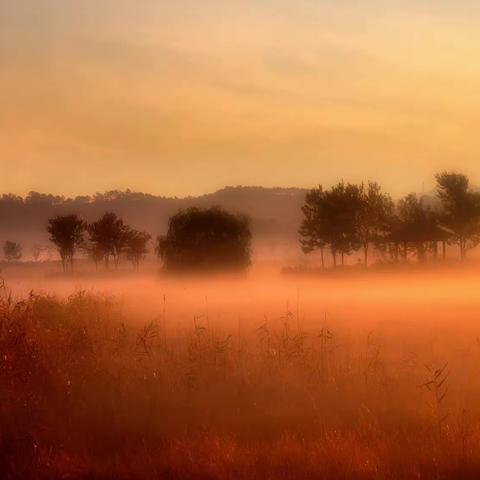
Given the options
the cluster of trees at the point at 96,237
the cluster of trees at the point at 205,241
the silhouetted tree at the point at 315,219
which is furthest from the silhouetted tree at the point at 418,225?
the cluster of trees at the point at 96,237

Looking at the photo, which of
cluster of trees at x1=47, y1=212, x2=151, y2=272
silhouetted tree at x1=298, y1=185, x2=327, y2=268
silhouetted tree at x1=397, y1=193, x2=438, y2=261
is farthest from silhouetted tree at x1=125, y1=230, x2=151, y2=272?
silhouetted tree at x1=397, y1=193, x2=438, y2=261

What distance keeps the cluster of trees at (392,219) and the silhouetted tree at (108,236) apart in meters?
24.0

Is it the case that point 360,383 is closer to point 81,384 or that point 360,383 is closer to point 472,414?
point 472,414

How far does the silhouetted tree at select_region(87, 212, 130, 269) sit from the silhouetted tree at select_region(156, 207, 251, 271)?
43.9 m

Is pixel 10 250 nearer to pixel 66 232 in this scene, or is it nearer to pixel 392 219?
pixel 66 232

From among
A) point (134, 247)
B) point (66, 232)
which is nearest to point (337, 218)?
point (134, 247)

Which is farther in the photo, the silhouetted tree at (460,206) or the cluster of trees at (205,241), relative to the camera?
the silhouetted tree at (460,206)

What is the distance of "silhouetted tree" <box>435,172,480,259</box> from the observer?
77.7 meters

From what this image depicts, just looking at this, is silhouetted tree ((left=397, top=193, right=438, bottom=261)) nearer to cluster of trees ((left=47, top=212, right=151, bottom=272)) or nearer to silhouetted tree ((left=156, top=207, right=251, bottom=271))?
silhouetted tree ((left=156, top=207, right=251, bottom=271))

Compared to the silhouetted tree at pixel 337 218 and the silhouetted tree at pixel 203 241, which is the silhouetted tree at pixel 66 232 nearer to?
the silhouetted tree at pixel 337 218

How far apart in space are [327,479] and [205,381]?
442cm

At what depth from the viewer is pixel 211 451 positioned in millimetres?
9609

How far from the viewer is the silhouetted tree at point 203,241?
55219 millimetres

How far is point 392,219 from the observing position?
79.9m
